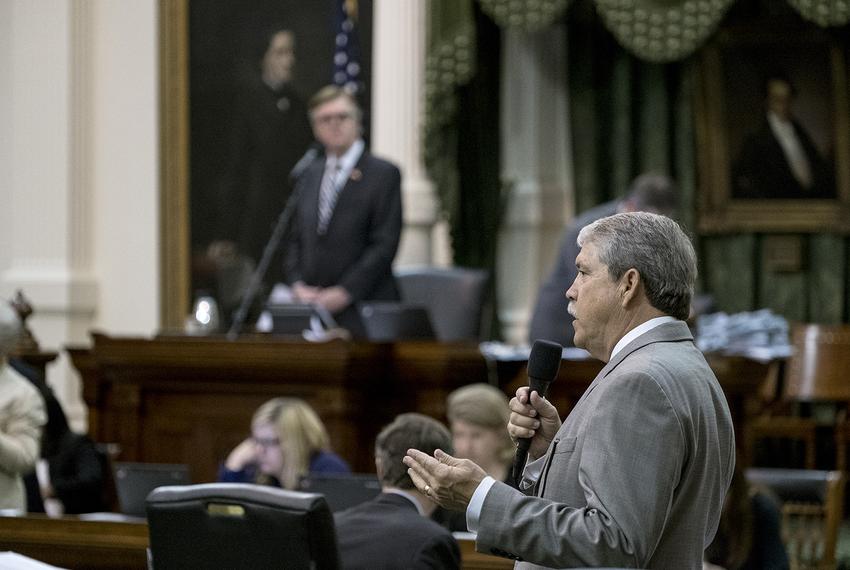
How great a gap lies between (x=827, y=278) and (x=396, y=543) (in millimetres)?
7372

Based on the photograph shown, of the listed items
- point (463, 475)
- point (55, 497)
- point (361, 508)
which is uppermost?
point (463, 475)

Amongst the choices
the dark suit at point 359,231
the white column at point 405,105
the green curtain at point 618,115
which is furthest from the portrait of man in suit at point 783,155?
the dark suit at point 359,231

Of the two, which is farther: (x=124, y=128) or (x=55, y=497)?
(x=124, y=128)

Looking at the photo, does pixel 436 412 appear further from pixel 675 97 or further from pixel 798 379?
pixel 675 97

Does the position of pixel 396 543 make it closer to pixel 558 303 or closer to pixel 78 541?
pixel 78 541

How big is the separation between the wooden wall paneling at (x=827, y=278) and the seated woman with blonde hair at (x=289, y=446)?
5.29m

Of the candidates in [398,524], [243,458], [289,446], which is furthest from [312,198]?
[398,524]

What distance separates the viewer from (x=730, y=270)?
35.5 feet

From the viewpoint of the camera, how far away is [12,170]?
11289 millimetres

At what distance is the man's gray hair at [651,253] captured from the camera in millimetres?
2883

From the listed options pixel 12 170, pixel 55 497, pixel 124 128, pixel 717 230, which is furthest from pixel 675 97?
pixel 55 497

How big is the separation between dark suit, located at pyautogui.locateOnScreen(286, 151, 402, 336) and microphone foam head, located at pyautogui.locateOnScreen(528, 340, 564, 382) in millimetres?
4855

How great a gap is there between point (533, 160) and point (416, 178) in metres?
1.26

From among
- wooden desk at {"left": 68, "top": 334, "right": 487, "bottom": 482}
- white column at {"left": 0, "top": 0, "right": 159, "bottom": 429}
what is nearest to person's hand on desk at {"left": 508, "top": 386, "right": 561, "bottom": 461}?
wooden desk at {"left": 68, "top": 334, "right": 487, "bottom": 482}
